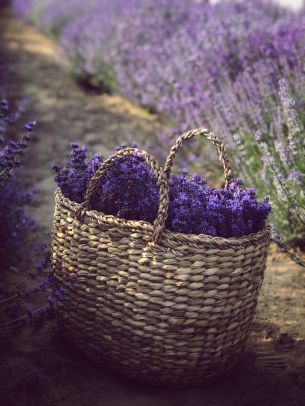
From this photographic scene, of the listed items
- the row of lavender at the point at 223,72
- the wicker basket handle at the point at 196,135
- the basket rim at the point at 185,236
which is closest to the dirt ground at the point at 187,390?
the row of lavender at the point at 223,72

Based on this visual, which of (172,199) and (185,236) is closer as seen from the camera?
(185,236)

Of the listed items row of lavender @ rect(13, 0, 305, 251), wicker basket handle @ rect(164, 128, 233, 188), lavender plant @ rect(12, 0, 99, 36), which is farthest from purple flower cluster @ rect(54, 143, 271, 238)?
lavender plant @ rect(12, 0, 99, 36)

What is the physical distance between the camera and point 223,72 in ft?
11.6

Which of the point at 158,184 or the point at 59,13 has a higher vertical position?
the point at 59,13

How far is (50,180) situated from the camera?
3.79 metres

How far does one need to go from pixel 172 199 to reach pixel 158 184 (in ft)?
0.74

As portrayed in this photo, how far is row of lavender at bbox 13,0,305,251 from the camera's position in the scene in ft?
8.64

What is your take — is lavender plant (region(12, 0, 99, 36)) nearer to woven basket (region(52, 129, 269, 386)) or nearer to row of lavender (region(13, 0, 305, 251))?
row of lavender (region(13, 0, 305, 251))

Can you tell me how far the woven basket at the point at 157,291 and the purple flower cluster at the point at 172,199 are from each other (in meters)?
0.08

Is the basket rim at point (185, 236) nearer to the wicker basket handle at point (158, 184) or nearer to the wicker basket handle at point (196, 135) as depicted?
the wicker basket handle at point (158, 184)

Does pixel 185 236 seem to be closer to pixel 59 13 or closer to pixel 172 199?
pixel 172 199

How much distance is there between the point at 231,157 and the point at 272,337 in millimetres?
1215

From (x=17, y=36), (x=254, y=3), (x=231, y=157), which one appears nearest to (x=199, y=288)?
(x=231, y=157)

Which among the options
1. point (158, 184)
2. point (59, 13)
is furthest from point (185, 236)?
point (59, 13)
